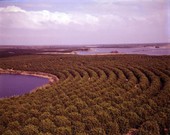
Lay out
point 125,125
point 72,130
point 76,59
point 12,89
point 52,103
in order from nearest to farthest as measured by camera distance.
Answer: point 72,130
point 125,125
point 52,103
point 12,89
point 76,59

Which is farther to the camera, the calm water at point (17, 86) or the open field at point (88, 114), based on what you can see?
the calm water at point (17, 86)

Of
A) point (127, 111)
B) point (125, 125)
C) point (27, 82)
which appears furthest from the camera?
point (27, 82)

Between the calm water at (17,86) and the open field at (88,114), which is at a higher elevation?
the open field at (88,114)

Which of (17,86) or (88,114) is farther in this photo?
(17,86)

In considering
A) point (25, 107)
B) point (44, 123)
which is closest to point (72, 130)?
point (44, 123)

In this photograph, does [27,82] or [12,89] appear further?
[27,82]

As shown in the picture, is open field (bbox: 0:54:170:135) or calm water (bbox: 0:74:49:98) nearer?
open field (bbox: 0:54:170:135)

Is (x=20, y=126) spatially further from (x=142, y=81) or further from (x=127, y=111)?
(x=142, y=81)

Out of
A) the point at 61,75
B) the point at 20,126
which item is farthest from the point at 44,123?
the point at 61,75

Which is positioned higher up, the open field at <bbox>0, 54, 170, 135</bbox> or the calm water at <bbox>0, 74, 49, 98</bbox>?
the open field at <bbox>0, 54, 170, 135</bbox>

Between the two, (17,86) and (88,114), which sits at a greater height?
(88,114)
